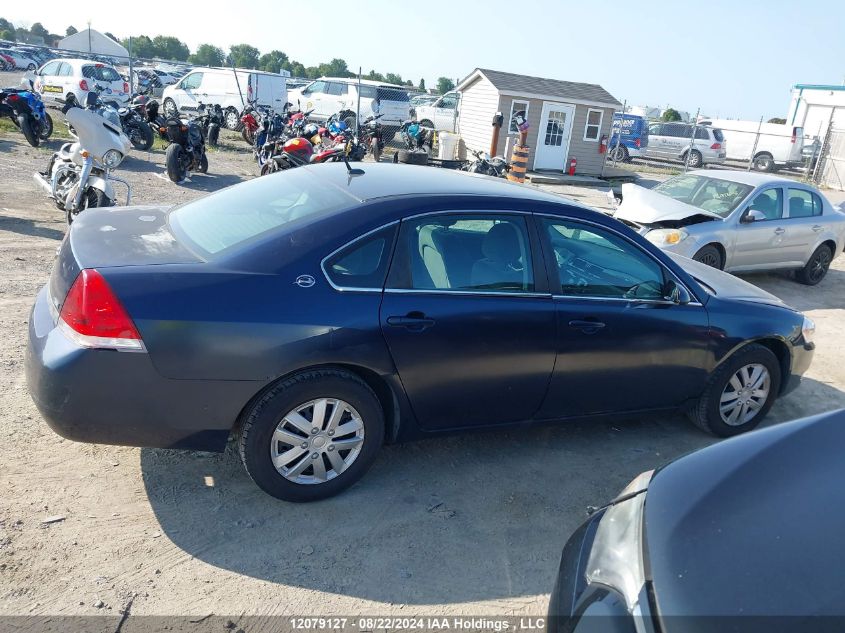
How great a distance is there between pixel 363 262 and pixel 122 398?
4.15 ft

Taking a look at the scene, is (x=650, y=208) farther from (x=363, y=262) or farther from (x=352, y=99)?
(x=352, y=99)

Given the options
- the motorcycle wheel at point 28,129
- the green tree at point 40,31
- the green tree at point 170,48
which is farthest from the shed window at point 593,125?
the green tree at point 40,31

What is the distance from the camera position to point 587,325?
384 cm

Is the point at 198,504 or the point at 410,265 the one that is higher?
the point at 410,265

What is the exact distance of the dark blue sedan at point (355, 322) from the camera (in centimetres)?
299

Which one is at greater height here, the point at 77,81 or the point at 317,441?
the point at 77,81

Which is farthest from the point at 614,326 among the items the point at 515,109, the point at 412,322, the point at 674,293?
the point at 515,109

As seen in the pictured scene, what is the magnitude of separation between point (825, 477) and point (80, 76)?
73.1 ft

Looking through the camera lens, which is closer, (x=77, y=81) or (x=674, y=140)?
(x=77, y=81)

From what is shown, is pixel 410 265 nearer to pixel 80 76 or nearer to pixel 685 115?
pixel 80 76

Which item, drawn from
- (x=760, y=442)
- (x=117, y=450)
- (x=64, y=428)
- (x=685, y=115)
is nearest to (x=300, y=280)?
(x=64, y=428)

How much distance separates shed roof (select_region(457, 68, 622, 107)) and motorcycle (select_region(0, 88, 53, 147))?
12075 millimetres

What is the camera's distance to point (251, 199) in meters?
3.92

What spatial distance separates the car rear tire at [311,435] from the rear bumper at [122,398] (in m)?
0.14
